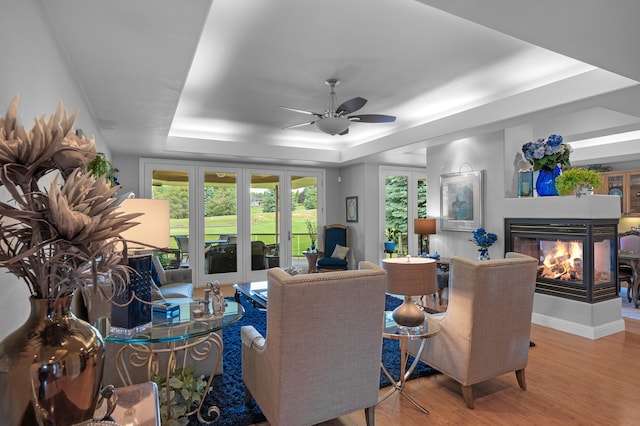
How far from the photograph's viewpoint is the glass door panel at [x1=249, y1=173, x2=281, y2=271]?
7254 millimetres

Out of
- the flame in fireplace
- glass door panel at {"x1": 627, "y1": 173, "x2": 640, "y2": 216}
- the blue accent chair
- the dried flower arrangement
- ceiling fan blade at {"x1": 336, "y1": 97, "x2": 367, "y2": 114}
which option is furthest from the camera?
the blue accent chair

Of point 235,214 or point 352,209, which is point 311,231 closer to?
point 352,209

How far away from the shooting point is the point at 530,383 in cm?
286

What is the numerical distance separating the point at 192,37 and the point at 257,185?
5106 millimetres

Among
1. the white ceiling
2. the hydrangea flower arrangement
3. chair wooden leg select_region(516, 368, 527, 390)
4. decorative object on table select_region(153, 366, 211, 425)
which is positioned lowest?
chair wooden leg select_region(516, 368, 527, 390)

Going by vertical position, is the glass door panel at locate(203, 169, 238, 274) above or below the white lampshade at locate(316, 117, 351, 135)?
below

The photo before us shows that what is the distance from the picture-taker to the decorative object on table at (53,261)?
738 mm

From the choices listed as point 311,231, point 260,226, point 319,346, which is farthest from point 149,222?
point 311,231

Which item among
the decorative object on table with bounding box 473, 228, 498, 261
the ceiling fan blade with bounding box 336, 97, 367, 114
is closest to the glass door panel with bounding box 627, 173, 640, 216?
the decorative object on table with bounding box 473, 228, 498, 261

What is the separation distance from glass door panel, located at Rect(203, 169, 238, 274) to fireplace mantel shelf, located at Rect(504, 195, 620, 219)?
4.83 meters

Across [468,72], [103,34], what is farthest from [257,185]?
[103,34]

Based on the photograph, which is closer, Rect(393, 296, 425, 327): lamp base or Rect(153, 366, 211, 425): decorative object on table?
Rect(153, 366, 211, 425): decorative object on table

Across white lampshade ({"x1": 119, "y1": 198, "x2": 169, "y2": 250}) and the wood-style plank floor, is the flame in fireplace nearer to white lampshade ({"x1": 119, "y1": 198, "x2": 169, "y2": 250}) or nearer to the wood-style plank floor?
the wood-style plank floor

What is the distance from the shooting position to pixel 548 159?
4.28m
